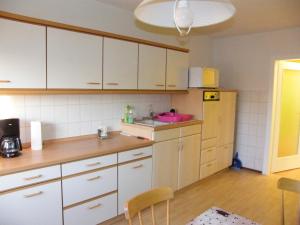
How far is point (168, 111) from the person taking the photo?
371cm

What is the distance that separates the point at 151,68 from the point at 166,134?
806mm

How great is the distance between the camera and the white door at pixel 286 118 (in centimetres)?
390

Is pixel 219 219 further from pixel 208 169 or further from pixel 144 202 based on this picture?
pixel 208 169

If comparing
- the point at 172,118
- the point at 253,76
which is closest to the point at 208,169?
the point at 172,118

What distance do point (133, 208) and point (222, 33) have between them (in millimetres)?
3488

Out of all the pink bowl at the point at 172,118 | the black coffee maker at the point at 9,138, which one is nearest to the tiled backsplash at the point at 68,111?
the black coffee maker at the point at 9,138

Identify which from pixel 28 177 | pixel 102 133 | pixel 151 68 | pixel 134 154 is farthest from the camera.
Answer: pixel 151 68

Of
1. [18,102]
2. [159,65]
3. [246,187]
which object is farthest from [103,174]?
[246,187]

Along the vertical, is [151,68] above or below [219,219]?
above

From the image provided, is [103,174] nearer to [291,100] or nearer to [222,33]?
[222,33]

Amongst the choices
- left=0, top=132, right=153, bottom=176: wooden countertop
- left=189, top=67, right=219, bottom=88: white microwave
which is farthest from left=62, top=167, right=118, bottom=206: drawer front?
left=189, top=67, right=219, bottom=88: white microwave

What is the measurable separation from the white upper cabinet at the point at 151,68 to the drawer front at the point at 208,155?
3.76 ft

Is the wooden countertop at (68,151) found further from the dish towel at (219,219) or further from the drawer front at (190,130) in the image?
the dish towel at (219,219)

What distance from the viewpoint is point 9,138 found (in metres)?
2.00
